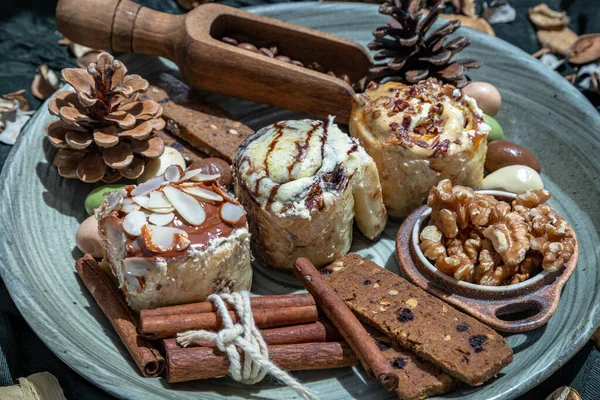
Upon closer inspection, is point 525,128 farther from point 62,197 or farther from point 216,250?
point 62,197

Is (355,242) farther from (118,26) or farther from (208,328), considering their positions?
(118,26)

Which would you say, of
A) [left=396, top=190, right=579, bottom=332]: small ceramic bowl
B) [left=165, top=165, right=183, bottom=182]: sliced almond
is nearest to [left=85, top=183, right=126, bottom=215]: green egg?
[left=165, top=165, right=183, bottom=182]: sliced almond

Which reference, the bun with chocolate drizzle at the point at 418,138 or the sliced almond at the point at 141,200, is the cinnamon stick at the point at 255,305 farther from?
the bun with chocolate drizzle at the point at 418,138

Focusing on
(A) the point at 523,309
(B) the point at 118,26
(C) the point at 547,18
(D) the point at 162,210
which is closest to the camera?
(D) the point at 162,210

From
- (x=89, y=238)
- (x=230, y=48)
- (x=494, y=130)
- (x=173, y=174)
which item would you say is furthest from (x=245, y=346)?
(x=494, y=130)

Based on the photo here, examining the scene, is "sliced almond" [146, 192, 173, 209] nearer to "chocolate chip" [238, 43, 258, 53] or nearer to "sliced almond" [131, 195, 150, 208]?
"sliced almond" [131, 195, 150, 208]

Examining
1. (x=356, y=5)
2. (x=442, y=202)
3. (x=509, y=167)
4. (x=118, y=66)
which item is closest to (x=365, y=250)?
(x=442, y=202)
